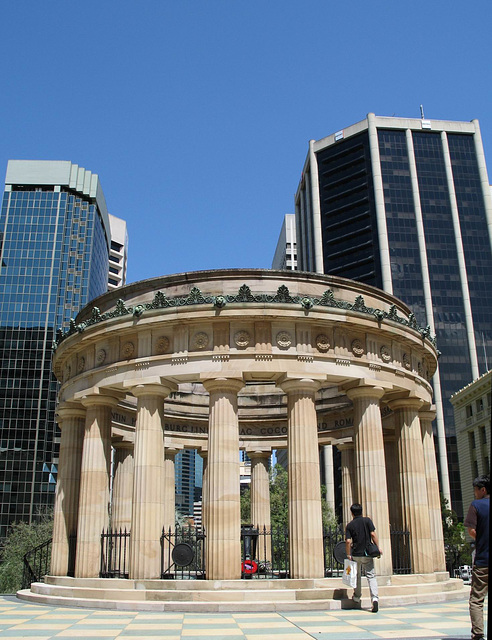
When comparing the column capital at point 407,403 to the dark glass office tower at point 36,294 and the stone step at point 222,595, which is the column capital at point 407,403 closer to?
the stone step at point 222,595

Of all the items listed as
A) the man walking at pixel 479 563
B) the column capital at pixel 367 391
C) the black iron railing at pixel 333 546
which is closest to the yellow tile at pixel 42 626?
the man walking at pixel 479 563

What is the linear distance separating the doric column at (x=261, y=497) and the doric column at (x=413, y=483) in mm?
12044

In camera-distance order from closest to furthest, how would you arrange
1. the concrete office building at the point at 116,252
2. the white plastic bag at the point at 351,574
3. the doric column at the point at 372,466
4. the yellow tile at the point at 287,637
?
the yellow tile at the point at 287,637
the white plastic bag at the point at 351,574
the doric column at the point at 372,466
the concrete office building at the point at 116,252

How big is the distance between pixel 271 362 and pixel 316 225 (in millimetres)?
129675

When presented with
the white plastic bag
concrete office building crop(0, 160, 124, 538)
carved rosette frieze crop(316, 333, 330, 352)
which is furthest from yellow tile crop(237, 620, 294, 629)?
concrete office building crop(0, 160, 124, 538)

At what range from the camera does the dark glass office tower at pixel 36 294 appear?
12512 cm

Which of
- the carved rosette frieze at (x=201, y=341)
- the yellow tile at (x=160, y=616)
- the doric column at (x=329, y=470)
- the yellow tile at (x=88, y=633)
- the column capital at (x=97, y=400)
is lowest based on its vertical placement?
the yellow tile at (x=160, y=616)

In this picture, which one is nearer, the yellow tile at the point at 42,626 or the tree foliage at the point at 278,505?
the yellow tile at the point at 42,626

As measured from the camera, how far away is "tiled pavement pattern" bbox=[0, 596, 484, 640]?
1370 cm

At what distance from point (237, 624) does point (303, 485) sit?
706 centimetres

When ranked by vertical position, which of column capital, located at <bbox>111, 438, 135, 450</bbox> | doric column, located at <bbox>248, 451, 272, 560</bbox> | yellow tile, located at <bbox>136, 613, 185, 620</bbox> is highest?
column capital, located at <bbox>111, 438, 135, 450</bbox>

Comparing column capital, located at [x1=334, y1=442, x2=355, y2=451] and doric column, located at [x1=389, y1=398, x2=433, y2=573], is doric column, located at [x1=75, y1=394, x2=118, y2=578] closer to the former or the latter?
doric column, located at [x1=389, y1=398, x2=433, y2=573]

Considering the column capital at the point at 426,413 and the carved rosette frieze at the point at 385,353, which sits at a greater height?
the carved rosette frieze at the point at 385,353

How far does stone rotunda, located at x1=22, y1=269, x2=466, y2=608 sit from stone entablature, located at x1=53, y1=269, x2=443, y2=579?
0.16ft
